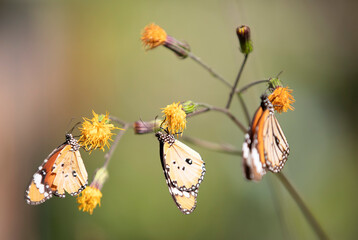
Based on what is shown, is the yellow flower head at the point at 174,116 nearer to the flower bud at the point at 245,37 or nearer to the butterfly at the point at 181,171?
the butterfly at the point at 181,171

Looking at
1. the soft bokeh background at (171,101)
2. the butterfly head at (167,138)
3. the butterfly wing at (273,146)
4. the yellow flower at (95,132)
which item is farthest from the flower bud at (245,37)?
the yellow flower at (95,132)

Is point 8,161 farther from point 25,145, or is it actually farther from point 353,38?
point 353,38

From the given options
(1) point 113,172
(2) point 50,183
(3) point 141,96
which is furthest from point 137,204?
(2) point 50,183

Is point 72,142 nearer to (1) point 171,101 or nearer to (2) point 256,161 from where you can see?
(2) point 256,161

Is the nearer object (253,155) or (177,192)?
(253,155)

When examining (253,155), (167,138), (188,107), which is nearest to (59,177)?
(167,138)

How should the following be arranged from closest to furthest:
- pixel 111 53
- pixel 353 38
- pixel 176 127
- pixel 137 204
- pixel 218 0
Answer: pixel 176 127 < pixel 137 204 < pixel 353 38 < pixel 218 0 < pixel 111 53

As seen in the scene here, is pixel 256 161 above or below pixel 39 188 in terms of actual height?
above

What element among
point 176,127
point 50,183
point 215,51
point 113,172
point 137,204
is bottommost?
point 137,204
